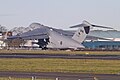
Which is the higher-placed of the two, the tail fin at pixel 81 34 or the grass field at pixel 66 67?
the tail fin at pixel 81 34

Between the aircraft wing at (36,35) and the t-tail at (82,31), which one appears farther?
the aircraft wing at (36,35)

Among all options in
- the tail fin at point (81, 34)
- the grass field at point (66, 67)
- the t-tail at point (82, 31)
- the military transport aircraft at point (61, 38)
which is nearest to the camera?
the grass field at point (66, 67)

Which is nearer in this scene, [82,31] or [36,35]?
[82,31]

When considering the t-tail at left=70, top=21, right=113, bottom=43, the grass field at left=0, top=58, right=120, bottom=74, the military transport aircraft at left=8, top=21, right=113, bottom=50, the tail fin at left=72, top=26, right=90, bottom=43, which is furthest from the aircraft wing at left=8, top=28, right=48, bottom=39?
the grass field at left=0, top=58, right=120, bottom=74

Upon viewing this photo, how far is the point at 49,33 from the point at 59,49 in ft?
20.3

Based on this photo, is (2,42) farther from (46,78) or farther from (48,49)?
(46,78)

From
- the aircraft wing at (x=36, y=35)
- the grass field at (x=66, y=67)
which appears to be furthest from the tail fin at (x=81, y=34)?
the grass field at (x=66, y=67)

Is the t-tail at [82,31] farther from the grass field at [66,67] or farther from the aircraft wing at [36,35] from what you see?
the grass field at [66,67]

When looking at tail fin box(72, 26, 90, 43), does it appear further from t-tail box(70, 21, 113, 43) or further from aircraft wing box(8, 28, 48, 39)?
aircraft wing box(8, 28, 48, 39)

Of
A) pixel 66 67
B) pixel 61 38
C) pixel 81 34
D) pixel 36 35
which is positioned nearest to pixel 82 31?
pixel 81 34

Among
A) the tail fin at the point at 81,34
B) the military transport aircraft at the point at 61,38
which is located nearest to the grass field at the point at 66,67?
the military transport aircraft at the point at 61,38

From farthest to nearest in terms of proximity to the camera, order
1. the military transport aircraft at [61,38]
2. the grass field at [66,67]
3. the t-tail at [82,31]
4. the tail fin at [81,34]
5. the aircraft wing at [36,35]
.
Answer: the aircraft wing at [36,35]
the tail fin at [81,34]
the t-tail at [82,31]
the military transport aircraft at [61,38]
the grass field at [66,67]

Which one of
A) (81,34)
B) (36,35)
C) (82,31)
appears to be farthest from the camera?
(36,35)

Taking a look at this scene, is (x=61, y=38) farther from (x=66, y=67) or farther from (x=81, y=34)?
(x=66, y=67)
